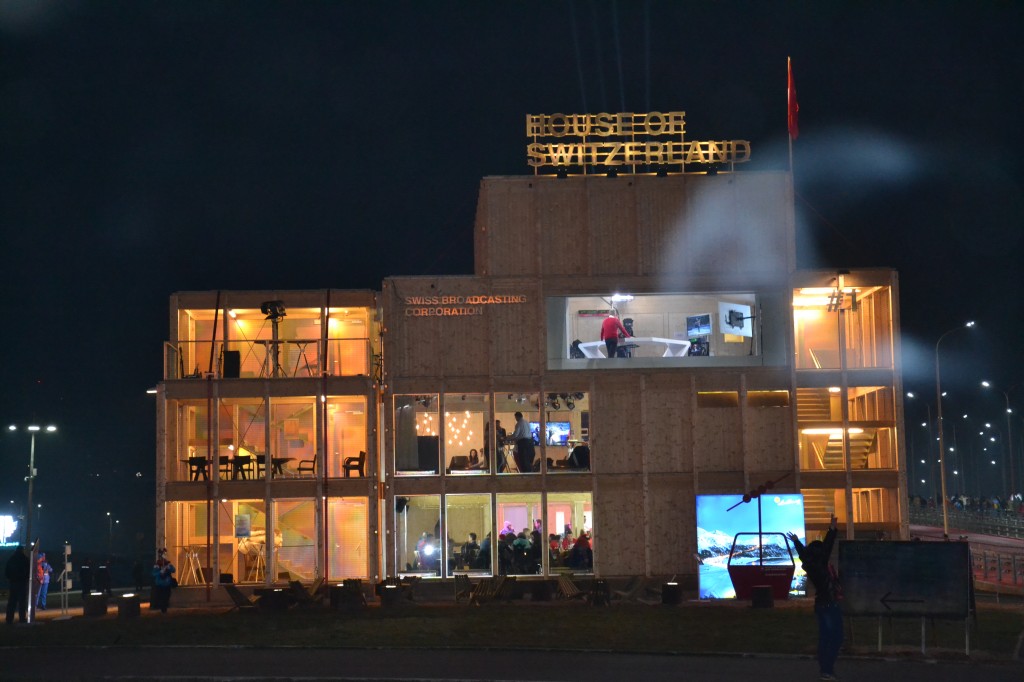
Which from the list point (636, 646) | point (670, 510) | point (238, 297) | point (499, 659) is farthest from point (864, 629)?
point (238, 297)

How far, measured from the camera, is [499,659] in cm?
1702

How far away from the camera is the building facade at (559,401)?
32.2 m

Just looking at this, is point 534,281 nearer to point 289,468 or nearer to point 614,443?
point 614,443

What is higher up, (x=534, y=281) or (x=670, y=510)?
(x=534, y=281)

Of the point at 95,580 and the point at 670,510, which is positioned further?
the point at 95,580

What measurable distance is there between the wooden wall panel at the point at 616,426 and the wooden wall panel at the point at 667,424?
0.96 feet

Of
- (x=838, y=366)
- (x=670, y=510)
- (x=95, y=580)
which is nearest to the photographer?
(x=670, y=510)

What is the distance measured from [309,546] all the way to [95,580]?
11224 mm

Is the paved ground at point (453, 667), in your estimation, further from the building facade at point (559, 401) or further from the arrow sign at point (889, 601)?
the building facade at point (559, 401)

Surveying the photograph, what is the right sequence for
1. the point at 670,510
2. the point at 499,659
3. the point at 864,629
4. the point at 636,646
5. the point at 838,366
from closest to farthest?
1. the point at 499,659
2. the point at 636,646
3. the point at 864,629
4. the point at 670,510
5. the point at 838,366

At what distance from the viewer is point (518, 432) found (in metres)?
32.6

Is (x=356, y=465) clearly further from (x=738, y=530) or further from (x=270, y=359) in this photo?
(x=738, y=530)

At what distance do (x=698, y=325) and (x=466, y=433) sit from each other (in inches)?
300

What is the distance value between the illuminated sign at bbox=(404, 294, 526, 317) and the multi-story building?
0.22ft
